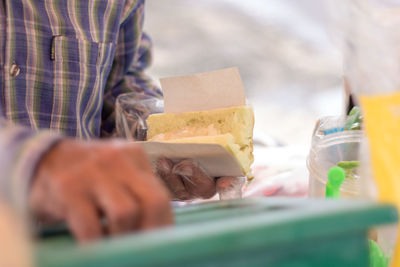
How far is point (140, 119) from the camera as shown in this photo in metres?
1.29

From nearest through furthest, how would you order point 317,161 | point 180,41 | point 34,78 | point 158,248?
point 158,248 < point 317,161 < point 34,78 < point 180,41

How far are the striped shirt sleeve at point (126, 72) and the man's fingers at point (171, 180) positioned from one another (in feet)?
1.56

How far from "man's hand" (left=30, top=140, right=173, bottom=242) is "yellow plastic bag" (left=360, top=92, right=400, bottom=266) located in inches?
10.4

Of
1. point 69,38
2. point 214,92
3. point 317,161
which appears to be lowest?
point 317,161

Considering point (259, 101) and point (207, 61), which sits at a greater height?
point (207, 61)

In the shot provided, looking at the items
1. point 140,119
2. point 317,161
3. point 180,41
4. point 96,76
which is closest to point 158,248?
point 317,161

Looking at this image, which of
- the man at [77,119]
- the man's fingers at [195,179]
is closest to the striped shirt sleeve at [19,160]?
the man at [77,119]

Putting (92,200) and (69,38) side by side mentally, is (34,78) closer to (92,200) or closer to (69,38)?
(69,38)

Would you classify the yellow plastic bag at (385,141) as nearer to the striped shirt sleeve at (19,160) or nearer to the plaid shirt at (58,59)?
the striped shirt sleeve at (19,160)

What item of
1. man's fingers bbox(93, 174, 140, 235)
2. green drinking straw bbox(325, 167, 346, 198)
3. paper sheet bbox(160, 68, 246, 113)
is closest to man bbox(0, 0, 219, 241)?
man's fingers bbox(93, 174, 140, 235)

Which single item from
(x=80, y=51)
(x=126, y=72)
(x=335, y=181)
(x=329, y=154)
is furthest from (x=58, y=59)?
(x=335, y=181)

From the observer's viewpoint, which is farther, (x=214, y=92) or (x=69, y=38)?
(x=69, y=38)

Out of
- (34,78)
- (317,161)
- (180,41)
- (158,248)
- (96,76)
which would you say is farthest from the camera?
(180,41)

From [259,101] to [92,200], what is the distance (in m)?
2.20
